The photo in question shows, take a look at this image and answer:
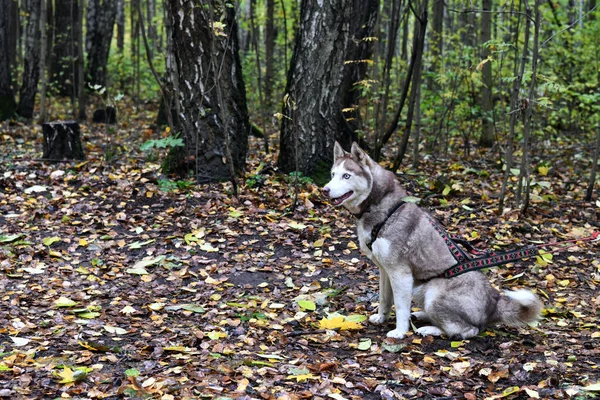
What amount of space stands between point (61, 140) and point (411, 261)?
771cm

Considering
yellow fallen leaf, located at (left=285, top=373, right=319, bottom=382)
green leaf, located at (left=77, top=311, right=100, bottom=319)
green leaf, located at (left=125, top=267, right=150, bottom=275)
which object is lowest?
yellow fallen leaf, located at (left=285, top=373, right=319, bottom=382)

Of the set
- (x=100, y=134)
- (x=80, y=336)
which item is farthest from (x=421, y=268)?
(x=100, y=134)

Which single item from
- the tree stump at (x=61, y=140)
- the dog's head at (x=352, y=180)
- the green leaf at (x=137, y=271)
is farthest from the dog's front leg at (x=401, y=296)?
the tree stump at (x=61, y=140)

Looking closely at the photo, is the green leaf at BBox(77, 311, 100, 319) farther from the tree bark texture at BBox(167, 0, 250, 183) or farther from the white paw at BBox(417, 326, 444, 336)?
the tree bark texture at BBox(167, 0, 250, 183)

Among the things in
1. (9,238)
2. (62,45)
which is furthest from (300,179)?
(62,45)

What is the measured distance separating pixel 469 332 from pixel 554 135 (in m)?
11.1

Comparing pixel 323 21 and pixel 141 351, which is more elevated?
pixel 323 21

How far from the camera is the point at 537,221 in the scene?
28.1 feet

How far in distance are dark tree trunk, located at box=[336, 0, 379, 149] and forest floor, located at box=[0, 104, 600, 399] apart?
3.97 ft

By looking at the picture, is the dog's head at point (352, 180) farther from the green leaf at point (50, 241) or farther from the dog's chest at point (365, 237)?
the green leaf at point (50, 241)

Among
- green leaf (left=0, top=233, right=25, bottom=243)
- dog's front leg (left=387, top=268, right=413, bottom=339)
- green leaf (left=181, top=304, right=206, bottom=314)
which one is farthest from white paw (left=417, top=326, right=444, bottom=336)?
green leaf (left=0, top=233, right=25, bottom=243)

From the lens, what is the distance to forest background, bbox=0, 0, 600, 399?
462 centimetres

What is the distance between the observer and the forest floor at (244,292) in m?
4.48

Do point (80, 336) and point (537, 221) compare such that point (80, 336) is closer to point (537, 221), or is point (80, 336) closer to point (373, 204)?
point (373, 204)
